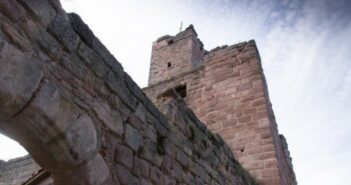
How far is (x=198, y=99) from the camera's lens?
Result: 7.19 m

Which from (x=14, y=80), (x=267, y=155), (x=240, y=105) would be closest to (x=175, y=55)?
(x=240, y=105)

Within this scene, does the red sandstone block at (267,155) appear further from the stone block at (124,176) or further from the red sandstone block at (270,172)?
the stone block at (124,176)

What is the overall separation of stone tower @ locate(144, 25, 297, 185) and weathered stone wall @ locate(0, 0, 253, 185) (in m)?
2.36

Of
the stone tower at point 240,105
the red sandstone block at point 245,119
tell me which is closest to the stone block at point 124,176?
the stone tower at point 240,105

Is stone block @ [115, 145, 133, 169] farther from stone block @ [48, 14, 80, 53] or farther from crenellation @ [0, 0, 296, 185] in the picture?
stone block @ [48, 14, 80, 53]

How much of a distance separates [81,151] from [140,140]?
79 cm

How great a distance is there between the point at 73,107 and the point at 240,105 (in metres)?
4.59

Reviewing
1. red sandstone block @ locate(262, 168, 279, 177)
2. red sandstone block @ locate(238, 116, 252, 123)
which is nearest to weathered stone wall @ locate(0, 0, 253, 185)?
red sandstone block @ locate(262, 168, 279, 177)

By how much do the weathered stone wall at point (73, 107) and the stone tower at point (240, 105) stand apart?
2.36 m

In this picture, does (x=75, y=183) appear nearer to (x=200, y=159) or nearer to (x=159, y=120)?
(x=159, y=120)

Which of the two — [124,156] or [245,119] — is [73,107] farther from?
[245,119]

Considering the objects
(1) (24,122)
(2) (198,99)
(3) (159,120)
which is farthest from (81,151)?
(2) (198,99)

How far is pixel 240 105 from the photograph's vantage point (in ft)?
21.5

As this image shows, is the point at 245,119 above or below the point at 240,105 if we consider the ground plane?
below
